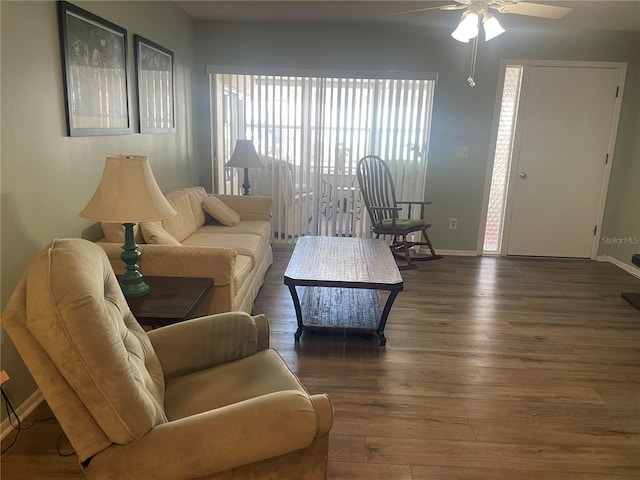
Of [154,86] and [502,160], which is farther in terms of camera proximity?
[502,160]

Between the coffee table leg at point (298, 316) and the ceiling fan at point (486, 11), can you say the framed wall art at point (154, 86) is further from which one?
the ceiling fan at point (486, 11)

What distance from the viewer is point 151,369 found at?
1.61m

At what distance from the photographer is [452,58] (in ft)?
15.5

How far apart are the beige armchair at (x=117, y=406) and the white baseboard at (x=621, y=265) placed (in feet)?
14.6

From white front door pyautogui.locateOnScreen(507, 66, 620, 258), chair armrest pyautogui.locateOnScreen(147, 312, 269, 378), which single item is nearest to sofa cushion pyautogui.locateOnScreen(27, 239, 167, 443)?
chair armrest pyautogui.locateOnScreen(147, 312, 269, 378)

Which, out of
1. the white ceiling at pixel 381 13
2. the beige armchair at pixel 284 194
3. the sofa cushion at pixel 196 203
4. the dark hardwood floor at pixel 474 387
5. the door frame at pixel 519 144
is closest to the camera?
the dark hardwood floor at pixel 474 387

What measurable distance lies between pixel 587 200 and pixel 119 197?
479cm

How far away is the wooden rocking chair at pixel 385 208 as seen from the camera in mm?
4539

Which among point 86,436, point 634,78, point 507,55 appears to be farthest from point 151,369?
point 634,78

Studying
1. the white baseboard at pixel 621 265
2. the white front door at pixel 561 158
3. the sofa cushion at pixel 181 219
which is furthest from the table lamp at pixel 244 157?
the white baseboard at pixel 621 265

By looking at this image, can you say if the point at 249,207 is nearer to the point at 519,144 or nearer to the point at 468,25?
the point at 468,25

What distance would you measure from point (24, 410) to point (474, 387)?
2235mm

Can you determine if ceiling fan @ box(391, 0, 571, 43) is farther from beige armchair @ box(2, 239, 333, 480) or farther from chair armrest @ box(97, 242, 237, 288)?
beige armchair @ box(2, 239, 333, 480)

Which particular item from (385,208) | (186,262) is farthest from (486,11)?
(186,262)
